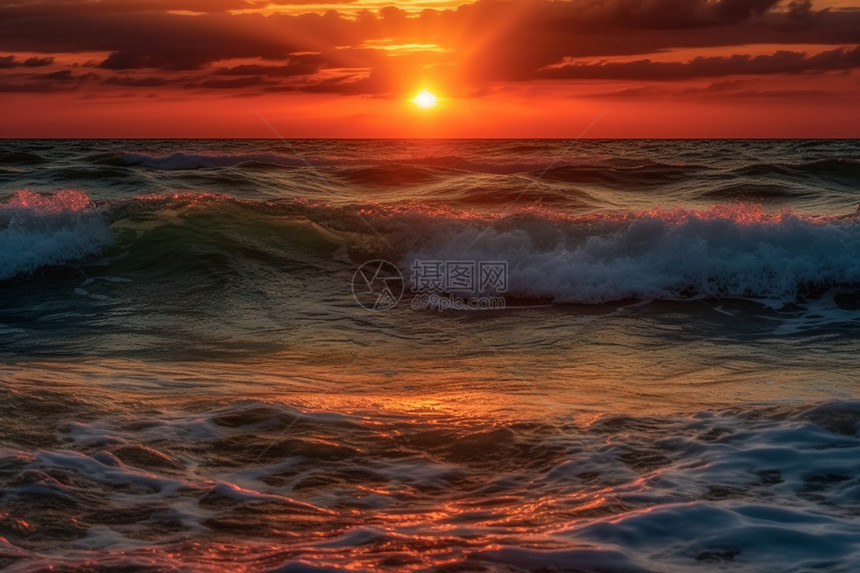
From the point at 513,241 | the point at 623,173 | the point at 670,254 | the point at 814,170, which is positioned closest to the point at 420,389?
the point at 670,254

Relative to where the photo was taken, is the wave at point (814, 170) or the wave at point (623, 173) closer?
the wave at point (814, 170)

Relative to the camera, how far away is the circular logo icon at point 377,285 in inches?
412

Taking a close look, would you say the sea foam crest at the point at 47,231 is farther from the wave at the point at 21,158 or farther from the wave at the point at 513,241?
the wave at the point at 21,158

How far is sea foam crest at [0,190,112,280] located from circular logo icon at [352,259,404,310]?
4.06 m

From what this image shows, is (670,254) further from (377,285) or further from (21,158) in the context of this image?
(21,158)

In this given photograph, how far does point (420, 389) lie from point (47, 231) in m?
8.66

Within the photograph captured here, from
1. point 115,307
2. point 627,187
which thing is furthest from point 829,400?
point 627,187

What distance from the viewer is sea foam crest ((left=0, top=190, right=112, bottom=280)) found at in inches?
464

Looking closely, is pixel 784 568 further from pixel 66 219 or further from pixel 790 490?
pixel 66 219

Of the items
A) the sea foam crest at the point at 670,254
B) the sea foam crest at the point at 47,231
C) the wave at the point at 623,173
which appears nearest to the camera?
the sea foam crest at the point at 670,254

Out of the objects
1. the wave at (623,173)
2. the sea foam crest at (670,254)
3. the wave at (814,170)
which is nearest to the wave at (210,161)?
the wave at (623,173)

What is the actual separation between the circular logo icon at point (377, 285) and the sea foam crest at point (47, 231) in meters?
4.06

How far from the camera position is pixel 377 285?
11.4 metres

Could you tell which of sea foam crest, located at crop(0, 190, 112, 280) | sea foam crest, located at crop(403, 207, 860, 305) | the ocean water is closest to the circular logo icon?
the ocean water
